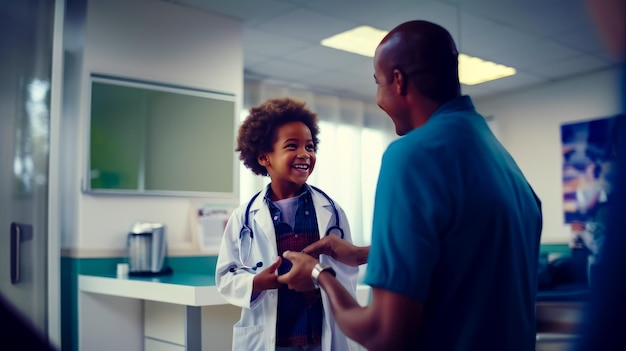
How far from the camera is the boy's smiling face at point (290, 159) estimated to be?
1.54 m

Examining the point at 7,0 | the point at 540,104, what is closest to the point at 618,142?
the point at 7,0

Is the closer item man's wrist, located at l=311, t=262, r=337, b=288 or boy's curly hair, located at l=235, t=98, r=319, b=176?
man's wrist, located at l=311, t=262, r=337, b=288

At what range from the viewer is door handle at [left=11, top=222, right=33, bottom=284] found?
1.49 meters

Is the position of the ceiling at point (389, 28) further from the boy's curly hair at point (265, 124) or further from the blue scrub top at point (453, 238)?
the blue scrub top at point (453, 238)

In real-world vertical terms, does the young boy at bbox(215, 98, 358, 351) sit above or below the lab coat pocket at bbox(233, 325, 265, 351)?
above

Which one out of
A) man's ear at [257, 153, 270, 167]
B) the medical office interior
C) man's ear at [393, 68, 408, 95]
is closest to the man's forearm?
man's ear at [393, 68, 408, 95]

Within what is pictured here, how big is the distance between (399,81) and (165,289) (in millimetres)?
1892

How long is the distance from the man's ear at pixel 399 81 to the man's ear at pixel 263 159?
701 millimetres

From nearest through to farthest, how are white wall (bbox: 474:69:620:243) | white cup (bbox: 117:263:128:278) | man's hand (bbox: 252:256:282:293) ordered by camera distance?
man's hand (bbox: 252:256:282:293) < white cup (bbox: 117:263:128:278) < white wall (bbox: 474:69:620:243)

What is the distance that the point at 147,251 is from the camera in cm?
328

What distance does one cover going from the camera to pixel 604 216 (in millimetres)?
386

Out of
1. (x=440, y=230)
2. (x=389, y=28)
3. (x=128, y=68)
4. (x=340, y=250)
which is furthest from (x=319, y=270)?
(x=389, y=28)

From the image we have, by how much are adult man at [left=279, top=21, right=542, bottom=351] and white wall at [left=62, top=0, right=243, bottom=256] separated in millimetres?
2713

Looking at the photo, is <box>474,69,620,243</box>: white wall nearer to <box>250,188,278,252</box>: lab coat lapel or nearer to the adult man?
<box>250,188,278,252</box>: lab coat lapel
